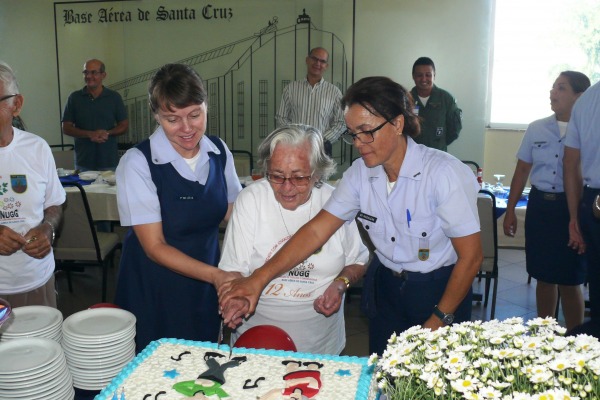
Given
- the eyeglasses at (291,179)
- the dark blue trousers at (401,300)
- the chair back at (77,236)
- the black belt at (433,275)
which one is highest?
the eyeglasses at (291,179)

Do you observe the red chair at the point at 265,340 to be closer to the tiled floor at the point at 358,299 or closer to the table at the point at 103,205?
the tiled floor at the point at 358,299

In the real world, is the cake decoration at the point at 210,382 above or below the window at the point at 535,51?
below

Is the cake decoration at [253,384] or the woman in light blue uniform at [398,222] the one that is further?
the woman in light blue uniform at [398,222]

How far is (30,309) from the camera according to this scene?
5.54 ft

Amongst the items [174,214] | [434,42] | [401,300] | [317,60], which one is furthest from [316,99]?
[401,300]

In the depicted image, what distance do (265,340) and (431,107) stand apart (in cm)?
451

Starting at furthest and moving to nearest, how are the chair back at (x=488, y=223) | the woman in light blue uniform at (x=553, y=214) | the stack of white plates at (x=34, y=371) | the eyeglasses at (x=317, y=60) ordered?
the eyeglasses at (x=317, y=60), the chair back at (x=488, y=223), the woman in light blue uniform at (x=553, y=214), the stack of white plates at (x=34, y=371)

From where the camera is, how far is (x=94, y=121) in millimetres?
5949

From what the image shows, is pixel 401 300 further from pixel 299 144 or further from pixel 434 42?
pixel 434 42

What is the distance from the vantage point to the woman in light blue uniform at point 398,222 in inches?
70.8

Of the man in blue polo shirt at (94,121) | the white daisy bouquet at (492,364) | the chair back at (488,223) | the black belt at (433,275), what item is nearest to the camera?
the white daisy bouquet at (492,364)

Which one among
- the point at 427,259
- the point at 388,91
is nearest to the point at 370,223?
the point at 427,259

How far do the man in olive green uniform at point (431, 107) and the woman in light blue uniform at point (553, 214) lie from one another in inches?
77.4

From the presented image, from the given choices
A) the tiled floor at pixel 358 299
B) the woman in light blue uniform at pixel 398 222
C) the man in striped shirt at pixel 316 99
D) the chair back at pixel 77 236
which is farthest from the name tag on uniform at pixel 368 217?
the man in striped shirt at pixel 316 99
